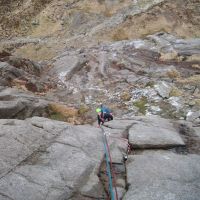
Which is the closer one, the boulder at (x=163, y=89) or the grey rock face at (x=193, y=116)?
the grey rock face at (x=193, y=116)

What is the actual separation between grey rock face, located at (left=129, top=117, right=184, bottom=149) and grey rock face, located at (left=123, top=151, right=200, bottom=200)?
567 millimetres

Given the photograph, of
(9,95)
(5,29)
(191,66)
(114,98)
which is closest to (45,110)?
(9,95)

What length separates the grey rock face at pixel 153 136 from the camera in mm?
12453

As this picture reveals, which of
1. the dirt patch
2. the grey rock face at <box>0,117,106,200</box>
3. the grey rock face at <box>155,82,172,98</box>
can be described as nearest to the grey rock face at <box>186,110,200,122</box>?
the grey rock face at <box>155,82,172,98</box>

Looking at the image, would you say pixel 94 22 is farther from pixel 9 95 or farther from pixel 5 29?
pixel 9 95

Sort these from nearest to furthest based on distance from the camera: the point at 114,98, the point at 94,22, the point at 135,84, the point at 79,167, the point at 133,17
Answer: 1. the point at 79,167
2. the point at 114,98
3. the point at 135,84
4. the point at 133,17
5. the point at 94,22

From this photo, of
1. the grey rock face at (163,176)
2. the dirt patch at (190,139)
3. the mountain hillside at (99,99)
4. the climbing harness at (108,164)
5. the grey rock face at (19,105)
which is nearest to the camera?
the grey rock face at (163,176)

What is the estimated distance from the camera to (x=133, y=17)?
114 feet

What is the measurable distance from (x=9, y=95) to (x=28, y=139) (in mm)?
7473

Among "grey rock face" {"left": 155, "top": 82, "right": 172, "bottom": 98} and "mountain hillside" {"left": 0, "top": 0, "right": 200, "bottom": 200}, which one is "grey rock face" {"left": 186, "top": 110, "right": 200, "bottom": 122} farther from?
"grey rock face" {"left": 155, "top": 82, "right": 172, "bottom": 98}

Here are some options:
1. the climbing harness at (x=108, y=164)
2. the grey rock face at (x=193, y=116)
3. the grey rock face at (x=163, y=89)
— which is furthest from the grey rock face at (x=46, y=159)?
the grey rock face at (x=163, y=89)

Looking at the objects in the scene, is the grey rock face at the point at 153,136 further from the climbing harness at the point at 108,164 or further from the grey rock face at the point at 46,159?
the grey rock face at the point at 46,159

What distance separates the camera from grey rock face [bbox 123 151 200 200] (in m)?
8.96

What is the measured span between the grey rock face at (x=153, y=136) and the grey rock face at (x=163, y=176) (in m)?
0.57
